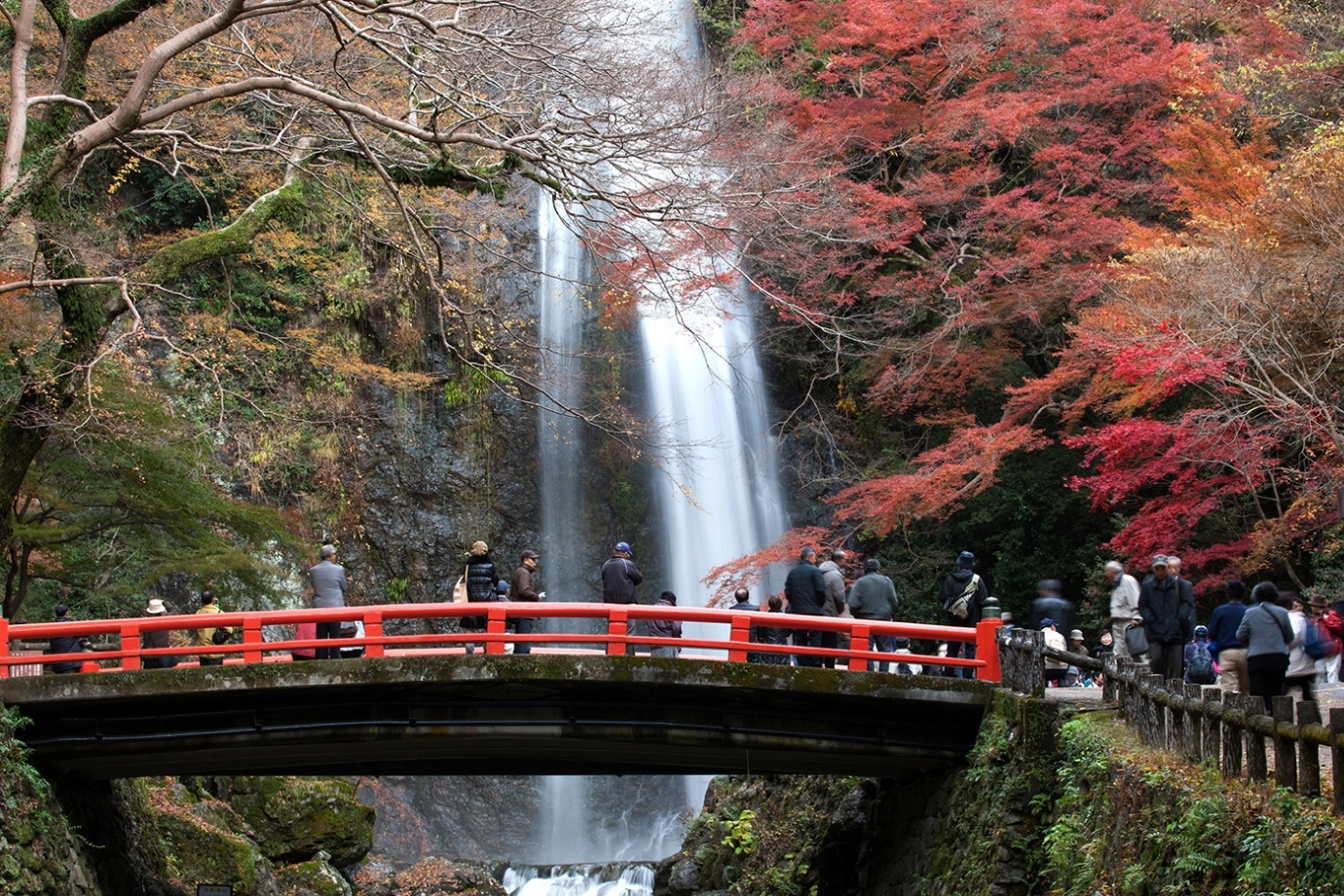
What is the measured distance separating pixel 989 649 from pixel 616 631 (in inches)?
152

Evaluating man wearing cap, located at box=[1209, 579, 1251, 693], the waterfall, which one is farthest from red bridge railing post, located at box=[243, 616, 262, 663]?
the waterfall

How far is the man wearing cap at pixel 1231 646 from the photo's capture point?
991 centimetres

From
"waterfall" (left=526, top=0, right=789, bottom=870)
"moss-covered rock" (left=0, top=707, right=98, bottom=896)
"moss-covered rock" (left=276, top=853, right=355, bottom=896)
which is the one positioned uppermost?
"waterfall" (left=526, top=0, right=789, bottom=870)

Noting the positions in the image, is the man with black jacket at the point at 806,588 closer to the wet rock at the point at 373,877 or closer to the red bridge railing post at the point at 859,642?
the red bridge railing post at the point at 859,642

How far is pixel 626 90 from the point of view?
15.1 meters

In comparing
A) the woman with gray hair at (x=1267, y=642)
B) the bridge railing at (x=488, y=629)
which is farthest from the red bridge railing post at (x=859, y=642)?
the woman with gray hair at (x=1267, y=642)

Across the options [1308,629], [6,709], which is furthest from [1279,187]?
[6,709]

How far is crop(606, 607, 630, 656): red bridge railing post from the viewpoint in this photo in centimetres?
1198

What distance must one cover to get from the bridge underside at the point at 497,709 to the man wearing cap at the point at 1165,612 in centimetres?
188

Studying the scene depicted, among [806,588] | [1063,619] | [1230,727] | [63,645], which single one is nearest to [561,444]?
[63,645]

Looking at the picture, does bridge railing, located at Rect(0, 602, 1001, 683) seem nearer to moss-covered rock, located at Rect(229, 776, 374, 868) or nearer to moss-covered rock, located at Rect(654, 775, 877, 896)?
moss-covered rock, located at Rect(654, 775, 877, 896)

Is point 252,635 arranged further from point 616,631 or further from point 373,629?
point 616,631

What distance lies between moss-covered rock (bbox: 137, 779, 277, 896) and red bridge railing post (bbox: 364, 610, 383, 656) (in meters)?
5.43

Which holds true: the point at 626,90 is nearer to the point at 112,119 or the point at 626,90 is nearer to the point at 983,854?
the point at 112,119
